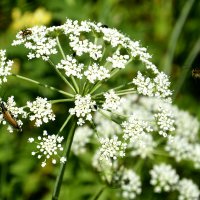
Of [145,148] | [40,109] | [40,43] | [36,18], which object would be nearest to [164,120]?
[40,109]

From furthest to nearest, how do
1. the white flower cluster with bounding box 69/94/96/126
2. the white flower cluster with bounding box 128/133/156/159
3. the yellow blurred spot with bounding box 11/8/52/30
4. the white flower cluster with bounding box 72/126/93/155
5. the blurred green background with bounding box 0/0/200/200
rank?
1. the yellow blurred spot with bounding box 11/8/52/30
2. the blurred green background with bounding box 0/0/200/200
3. the white flower cluster with bounding box 72/126/93/155
4. the white flower cluster with bounding box 128/133/156/159
5. the white flower cluster with bounding box 69/94/96/126

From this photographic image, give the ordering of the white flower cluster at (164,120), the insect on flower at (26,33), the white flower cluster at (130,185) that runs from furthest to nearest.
Answer: the white flower cluster at (130,185)
the insect on flower at (26,33)
the white flower cluster at (164,120)

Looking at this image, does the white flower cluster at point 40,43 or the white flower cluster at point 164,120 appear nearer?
the white flower cluster at point 40,43

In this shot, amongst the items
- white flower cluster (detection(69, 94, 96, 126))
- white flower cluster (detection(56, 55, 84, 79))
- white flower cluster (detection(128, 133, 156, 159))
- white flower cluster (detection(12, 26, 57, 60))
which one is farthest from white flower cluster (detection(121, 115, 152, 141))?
white flower cluster (detection(128, 133, 156, 159))

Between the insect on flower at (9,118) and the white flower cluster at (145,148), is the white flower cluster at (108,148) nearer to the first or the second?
the insect on flower at (9,118)

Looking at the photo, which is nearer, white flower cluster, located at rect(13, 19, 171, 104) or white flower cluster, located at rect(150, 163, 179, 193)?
white flower cluster, located at rect(13, 19, 171, 104)

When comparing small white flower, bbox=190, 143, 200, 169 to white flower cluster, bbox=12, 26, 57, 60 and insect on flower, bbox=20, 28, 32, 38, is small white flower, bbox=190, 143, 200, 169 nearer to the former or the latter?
white flower cluster, bbox=12, 26, 57, 60

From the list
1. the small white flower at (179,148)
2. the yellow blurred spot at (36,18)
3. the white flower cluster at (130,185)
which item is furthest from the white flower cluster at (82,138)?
the yellow blurred spot at (36,18)

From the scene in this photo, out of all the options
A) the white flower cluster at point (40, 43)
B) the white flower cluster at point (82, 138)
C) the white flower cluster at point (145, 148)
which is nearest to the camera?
the white flower cluster at point (40, 43)
